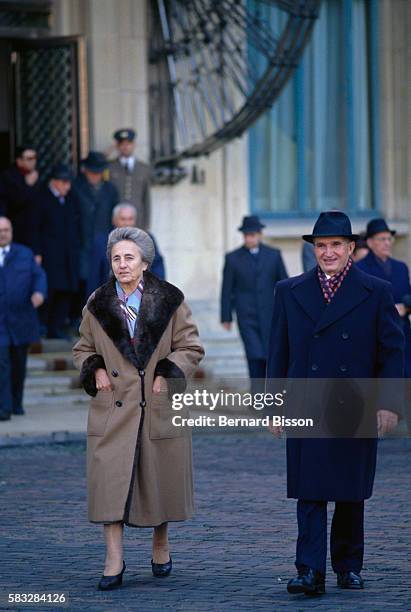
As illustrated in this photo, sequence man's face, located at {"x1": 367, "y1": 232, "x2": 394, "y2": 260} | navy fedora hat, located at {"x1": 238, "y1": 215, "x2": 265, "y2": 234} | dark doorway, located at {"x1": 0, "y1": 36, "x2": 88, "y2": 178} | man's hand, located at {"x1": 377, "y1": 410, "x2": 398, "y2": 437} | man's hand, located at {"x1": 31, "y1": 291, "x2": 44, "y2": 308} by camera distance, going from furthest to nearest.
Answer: dark doorway, located at {"x1": 0, "y1": 36, "x2": 88, "y2": 178}, navy fedora hat, located at {"x1": 238, "y1": 215, "x2": 265, "y2": 234}, man's hand, located at {"x1": 31, "y1": 291, "x2": 44, "y2": 308}, man's face, located at {"x1": 367, "y1": 232, "x2": 394, "y2": 260}, man's hand, located at {"x1": 377, "y1": 410, "x2": 398, "y2": 437}

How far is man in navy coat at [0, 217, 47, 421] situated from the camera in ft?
48.9

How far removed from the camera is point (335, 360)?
773 cm

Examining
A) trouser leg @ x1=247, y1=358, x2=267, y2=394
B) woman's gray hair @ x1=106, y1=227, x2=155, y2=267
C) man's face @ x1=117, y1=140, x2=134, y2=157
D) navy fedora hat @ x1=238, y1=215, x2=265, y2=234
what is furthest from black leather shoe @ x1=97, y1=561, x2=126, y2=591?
man's face @ x1=117, y1=140, x2=134, y2=157

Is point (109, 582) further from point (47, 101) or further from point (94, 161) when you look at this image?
point (47, 101)

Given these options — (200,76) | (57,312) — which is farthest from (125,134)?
(57,312)

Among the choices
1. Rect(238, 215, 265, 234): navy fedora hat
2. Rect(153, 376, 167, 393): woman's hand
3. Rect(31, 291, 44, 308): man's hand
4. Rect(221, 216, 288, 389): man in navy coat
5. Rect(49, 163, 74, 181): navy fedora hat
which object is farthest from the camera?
Rect(49, 163, 74, 181): navy fedora hat

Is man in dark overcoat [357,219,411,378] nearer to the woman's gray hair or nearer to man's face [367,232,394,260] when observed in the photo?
man's face [367,232,394,260]

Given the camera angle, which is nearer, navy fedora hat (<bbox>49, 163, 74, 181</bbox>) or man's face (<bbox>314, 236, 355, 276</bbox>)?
man's face (<bbox>314, 236, 355, 276</bbox>)

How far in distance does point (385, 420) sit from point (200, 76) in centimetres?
1123

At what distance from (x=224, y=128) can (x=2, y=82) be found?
2.48 m

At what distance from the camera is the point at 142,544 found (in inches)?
360

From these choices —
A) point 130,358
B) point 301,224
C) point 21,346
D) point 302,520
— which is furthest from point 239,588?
point 301,224

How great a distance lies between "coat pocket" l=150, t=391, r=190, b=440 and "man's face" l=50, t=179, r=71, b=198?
946cm

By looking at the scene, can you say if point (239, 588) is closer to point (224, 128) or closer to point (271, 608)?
point (271, 608)
